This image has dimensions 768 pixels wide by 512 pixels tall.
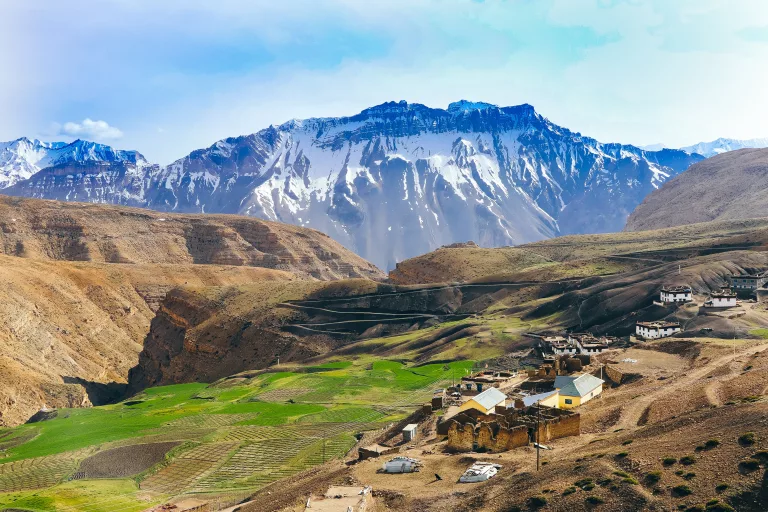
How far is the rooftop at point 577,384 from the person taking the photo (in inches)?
A: 1698

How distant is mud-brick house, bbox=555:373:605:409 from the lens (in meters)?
42.7

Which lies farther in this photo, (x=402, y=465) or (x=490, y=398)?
(x=490, y=398)

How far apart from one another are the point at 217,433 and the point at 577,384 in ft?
106

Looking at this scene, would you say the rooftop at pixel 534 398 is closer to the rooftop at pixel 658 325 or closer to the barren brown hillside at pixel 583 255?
the rooftop at pixel 658 325

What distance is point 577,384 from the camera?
144 ft

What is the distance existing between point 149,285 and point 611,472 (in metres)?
131

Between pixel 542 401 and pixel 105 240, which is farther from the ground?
pixel 105 240

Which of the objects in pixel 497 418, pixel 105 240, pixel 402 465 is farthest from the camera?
pixel 105 240

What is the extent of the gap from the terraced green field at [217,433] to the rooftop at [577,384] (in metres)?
15.1

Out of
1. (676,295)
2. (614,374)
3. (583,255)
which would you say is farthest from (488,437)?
(583,255)

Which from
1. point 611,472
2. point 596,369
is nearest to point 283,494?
point 611,472

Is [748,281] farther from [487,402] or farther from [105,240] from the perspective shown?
[105,240]

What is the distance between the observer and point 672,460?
26.2m

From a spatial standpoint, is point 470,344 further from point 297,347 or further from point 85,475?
point 85,475
